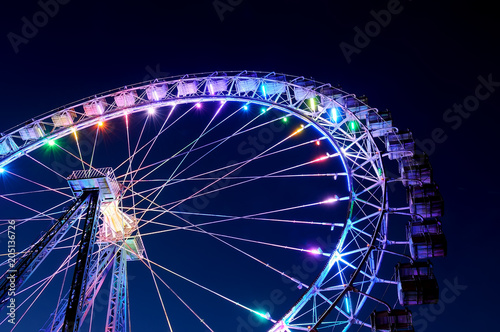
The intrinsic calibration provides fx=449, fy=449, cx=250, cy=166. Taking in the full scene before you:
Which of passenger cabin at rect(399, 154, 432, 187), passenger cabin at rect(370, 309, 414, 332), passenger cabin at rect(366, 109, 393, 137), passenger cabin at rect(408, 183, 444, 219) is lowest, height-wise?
passenger cabin at rect(370, 309, 414, 332)

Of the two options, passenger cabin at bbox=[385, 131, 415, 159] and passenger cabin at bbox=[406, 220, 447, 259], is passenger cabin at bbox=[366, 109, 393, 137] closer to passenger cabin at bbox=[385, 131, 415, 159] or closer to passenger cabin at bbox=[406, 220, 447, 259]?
passenger cabin at bbox=[385, 131, 415, 159]

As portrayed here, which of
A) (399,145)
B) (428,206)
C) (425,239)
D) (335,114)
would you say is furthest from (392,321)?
(335,114)

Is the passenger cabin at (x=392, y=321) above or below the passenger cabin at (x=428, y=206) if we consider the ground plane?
below

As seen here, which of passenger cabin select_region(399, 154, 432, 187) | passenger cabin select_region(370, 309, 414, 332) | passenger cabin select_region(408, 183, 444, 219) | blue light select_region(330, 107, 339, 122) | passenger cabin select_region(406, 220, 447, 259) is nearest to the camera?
passenger cabin select_region(370, 309, 414, 332)

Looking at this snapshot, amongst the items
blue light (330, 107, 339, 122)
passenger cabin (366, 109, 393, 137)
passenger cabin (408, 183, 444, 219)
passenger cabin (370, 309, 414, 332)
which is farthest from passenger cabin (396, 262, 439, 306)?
blue light (330, 107, 339, 122)

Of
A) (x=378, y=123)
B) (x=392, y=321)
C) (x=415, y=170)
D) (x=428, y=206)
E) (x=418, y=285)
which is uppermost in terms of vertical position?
(x=378, y=123)

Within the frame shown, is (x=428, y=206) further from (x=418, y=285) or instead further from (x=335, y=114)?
(x=335, y=114)

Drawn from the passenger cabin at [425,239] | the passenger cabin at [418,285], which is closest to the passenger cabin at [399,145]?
the passenger cabin at [425,239]

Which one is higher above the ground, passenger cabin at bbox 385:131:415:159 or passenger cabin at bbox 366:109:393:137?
passenger cabin at bbox 366:109:393:137

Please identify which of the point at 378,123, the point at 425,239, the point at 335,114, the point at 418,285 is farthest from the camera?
the point at 335,114

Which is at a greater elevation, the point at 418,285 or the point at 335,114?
the point at 335,114

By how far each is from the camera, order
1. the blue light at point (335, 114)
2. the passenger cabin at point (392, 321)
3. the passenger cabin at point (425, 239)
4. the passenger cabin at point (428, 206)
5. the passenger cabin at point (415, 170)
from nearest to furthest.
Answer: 1. the passenger cabin at point (392, 321)
2. the passenger cabin at point (425, 239)
3. the passenger cabin at point (428, 206)
4. the passenger cabin at point (415, 170)
5. the blue light at point (335, 114)

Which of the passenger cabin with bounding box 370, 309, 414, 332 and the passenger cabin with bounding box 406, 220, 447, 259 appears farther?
the passenger cabin with bounding box 406, 220, 447, 259

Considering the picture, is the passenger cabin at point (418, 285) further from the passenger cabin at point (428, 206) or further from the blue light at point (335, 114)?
the blue light at point (335, 114)
